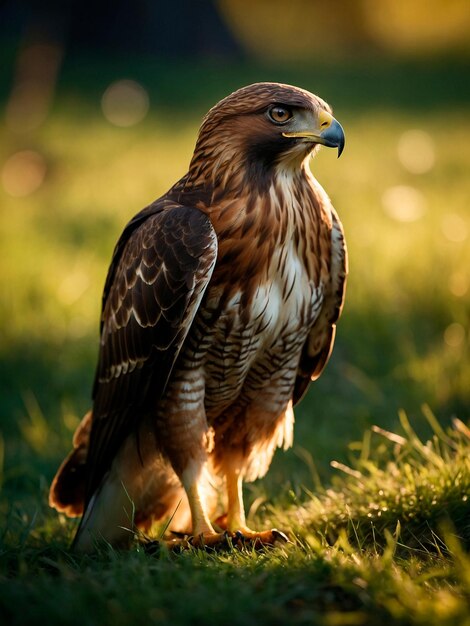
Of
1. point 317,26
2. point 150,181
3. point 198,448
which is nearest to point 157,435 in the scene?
point 198,448

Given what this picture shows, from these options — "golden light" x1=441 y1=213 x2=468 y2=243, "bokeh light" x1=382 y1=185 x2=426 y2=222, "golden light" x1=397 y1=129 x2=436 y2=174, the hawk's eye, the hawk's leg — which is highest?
"golden light" x1=397 y1=129 x2=436 y2=174

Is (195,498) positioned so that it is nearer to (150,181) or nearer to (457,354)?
(457,354)

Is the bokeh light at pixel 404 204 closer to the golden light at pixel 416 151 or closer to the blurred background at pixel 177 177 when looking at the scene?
the blurred background at pixel 177 177

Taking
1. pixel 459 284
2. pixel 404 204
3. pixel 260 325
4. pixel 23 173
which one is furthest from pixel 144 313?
pixel 23 173

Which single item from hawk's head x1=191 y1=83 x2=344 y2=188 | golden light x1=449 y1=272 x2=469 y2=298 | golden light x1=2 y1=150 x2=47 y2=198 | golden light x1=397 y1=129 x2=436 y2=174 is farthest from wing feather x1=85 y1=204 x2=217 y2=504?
golden light x1=2 y1=150 x2=47 y2=198

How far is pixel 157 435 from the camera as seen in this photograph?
12.5ft

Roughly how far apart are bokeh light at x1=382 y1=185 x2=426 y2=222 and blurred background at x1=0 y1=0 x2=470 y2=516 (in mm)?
24

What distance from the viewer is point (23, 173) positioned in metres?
11.7

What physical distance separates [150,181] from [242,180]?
6997mm

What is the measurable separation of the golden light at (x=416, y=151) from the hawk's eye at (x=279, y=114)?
693cm

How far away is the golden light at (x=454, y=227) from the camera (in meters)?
7.09

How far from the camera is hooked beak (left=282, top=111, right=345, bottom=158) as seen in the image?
11.2 feet

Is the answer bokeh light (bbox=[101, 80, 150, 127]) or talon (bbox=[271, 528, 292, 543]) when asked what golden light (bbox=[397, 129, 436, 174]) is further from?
talon (bbox=[271, 528, 292, 543])

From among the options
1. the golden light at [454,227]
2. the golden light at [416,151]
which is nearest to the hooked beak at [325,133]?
the golden light at [454,227]
